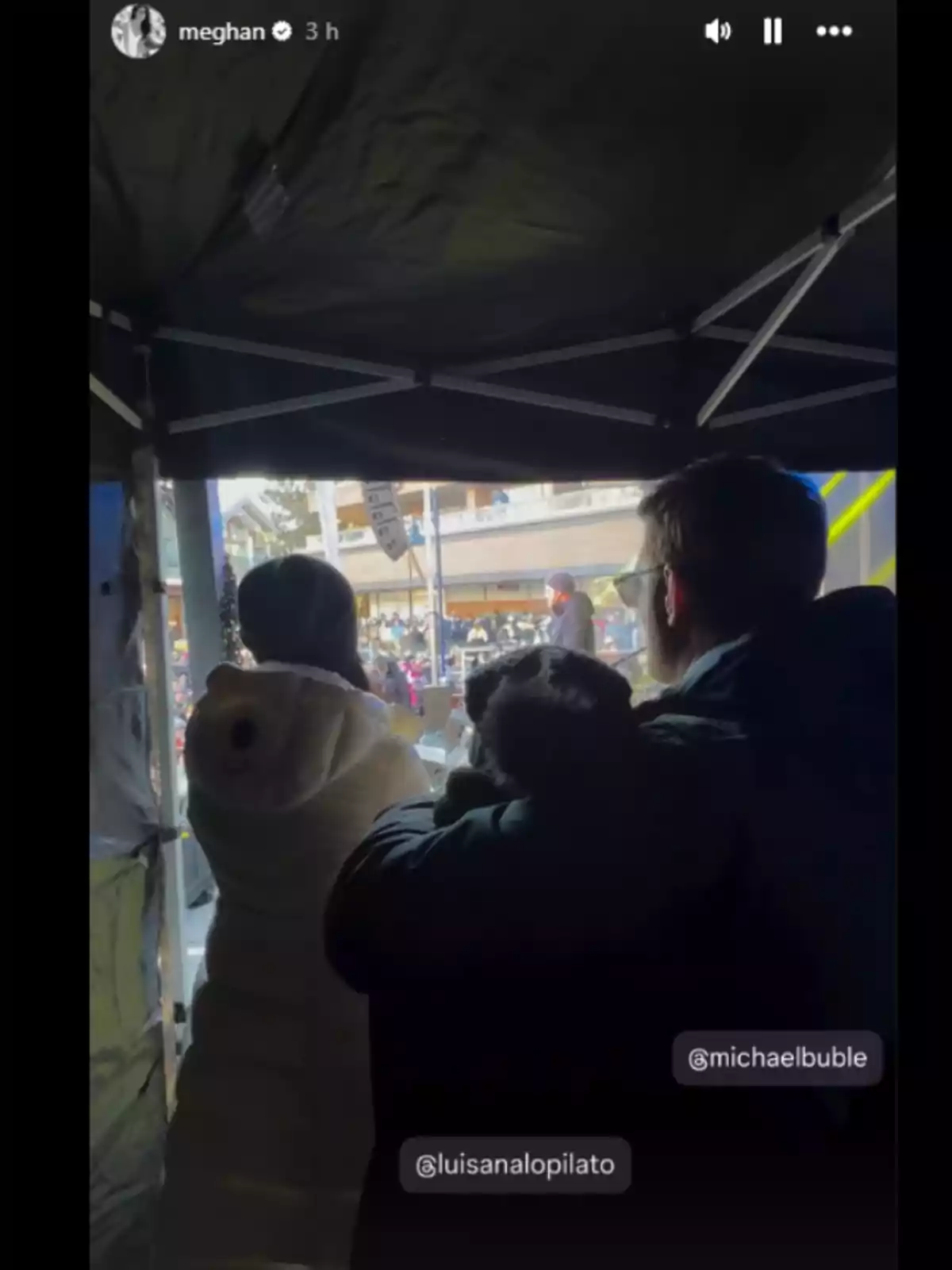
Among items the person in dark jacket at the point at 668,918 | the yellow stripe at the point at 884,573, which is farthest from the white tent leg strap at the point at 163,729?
the yellow stripe at the point at 884,573

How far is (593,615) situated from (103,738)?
0.36m

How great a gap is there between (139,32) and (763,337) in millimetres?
474

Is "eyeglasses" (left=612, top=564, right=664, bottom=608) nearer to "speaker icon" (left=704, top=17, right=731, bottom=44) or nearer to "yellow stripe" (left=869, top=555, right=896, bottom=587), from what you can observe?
"yellow stripe" (left=869, top=555, right=896, bottom=587)

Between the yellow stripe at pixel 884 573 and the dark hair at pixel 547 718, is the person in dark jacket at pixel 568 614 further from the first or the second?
the yellow stripe at pixel 884 573

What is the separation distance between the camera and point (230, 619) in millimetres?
601

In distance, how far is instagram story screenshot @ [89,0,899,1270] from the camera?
22.8 inches

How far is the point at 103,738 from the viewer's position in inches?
24.8

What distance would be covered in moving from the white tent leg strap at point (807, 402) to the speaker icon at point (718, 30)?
0.24 meters

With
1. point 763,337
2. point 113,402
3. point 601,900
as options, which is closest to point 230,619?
point 113,402

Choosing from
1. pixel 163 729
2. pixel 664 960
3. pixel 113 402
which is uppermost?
pixel 113 402

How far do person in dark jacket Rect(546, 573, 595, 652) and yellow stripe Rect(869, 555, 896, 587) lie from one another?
200 millimetres

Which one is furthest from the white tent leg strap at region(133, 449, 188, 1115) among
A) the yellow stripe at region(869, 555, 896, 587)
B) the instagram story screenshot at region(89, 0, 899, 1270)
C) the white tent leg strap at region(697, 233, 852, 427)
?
the yellow stripe at region(869, 555, 896, 587)

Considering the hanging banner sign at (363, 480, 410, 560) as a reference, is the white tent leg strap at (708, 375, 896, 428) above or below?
above

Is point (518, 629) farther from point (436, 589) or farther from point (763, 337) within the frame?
point (763, 337)
